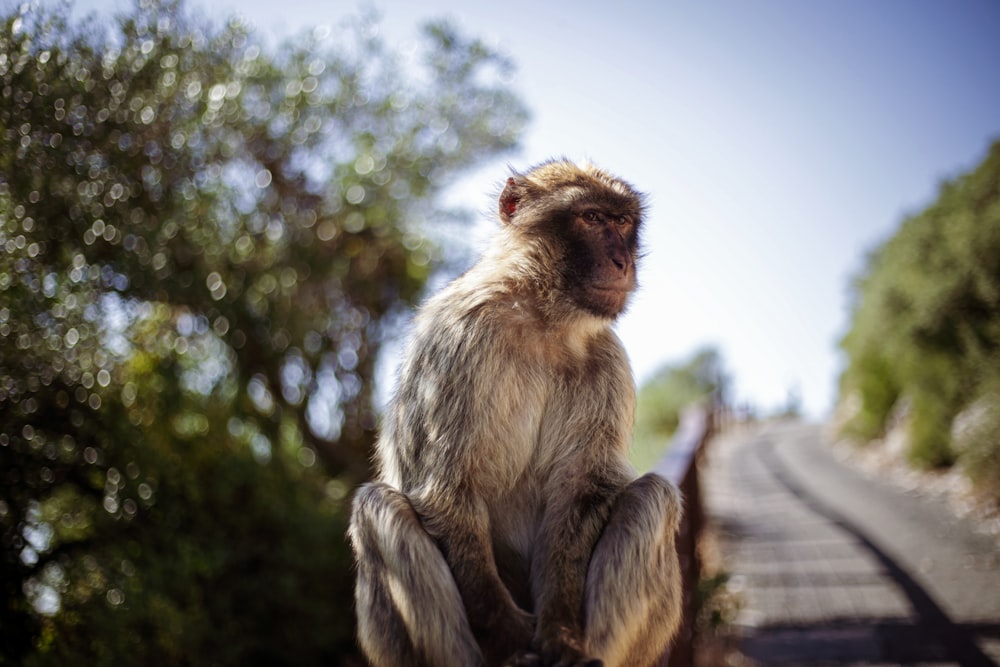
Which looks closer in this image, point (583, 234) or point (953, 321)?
point (583, 234)

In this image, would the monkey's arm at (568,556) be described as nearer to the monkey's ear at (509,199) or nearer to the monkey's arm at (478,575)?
the monkey's arm at (478,575)

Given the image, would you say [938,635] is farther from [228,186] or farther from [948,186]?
[948,186]

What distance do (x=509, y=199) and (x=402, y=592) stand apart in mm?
1622

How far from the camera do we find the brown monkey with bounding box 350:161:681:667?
2.27 meters

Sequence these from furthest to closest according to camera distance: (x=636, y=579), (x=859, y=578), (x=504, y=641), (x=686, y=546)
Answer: (x=859, y=578)
(x=686, y=546)
(x=636, y=579)
(x=504, y=641)

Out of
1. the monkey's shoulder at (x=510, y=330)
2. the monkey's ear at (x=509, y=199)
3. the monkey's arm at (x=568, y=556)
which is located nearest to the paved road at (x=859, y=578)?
the monkey's arm at (x=568, y=556)

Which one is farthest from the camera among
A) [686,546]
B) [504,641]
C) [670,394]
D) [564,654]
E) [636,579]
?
[670,394]

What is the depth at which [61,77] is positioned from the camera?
3.78 m

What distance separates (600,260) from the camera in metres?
2.73

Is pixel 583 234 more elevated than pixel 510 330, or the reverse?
pixel 583 234

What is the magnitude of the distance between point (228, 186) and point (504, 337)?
399 cm

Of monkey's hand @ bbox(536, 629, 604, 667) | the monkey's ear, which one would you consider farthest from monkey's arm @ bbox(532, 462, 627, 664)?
the monkey's ear

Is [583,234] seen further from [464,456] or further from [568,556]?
[568,556]

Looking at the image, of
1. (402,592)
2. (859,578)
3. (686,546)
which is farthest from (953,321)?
(402,592)
